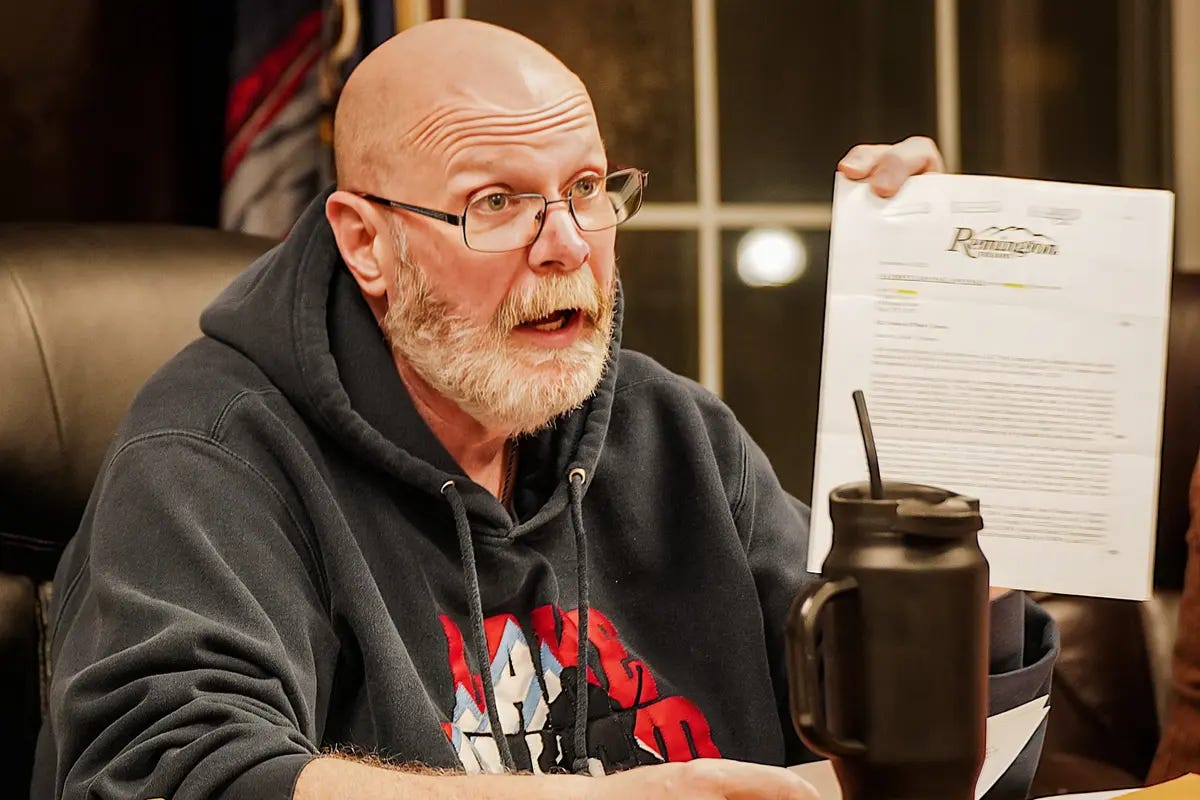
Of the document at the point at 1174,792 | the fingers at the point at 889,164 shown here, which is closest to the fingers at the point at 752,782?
the document at the point at 1174,792

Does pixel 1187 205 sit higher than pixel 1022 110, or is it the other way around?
pixel 1022 110

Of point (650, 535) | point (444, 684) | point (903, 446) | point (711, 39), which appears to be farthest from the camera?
point (711, 39)

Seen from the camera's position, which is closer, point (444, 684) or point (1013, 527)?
point (1013, 527)

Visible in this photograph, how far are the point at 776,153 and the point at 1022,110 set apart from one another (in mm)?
495

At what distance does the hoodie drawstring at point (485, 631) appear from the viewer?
1248 mm

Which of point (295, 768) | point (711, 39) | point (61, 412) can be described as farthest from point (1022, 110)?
point (295, 768)

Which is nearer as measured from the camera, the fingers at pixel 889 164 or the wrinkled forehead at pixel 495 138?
the fingers at pixel 889 164

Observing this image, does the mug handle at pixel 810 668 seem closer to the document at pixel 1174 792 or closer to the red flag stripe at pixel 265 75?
the document at pixel 1174 792

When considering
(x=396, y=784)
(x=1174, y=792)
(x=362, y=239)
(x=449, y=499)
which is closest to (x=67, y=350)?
(x=362, y=239)

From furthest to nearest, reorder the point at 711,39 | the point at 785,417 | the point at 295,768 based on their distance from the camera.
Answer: the point at 785,417, the point at 711,39, the point at 295,768

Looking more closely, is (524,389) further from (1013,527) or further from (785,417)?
(785,417)

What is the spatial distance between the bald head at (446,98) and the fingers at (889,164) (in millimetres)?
269

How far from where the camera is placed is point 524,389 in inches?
52.3

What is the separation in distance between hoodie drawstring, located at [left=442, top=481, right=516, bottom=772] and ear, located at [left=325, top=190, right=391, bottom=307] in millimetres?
223
